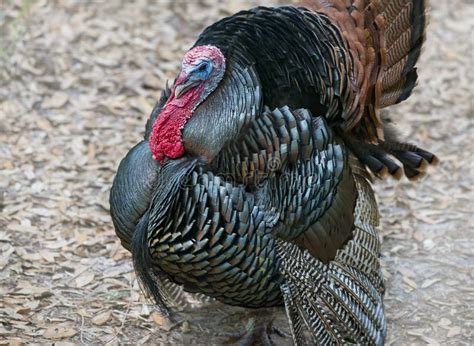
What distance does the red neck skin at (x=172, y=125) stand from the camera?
3986 mm

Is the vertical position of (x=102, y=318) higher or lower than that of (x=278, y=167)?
lower

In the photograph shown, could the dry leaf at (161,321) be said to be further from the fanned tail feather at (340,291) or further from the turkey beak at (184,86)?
the turkey beak at (184,86)

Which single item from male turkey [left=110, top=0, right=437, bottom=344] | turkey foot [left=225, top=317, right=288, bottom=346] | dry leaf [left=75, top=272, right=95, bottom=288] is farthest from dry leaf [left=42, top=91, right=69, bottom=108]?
turkey foot [left=225, top=317, right=288, bottom=346]

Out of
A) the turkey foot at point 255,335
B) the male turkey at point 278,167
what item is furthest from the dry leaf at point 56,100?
the turkey foot at point 255,335

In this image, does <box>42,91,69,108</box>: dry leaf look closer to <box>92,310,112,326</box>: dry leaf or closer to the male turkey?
<box>92,310,112,326</box>: dry leaf

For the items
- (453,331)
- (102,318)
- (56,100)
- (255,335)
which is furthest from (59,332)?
(56,100)

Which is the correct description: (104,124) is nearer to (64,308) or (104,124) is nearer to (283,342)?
(64,308)

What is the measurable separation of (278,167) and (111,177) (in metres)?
2.15

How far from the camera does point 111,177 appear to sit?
5906mm

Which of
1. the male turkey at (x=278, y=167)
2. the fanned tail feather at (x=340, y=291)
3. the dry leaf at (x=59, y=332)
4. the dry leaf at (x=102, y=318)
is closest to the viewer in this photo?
the male turkey at (x=278, y=167)

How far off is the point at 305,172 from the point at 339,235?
419mm

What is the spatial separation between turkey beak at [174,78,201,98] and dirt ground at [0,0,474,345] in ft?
4.75

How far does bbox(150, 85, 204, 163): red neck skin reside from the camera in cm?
399

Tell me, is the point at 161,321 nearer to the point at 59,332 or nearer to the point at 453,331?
the point at 59,332
